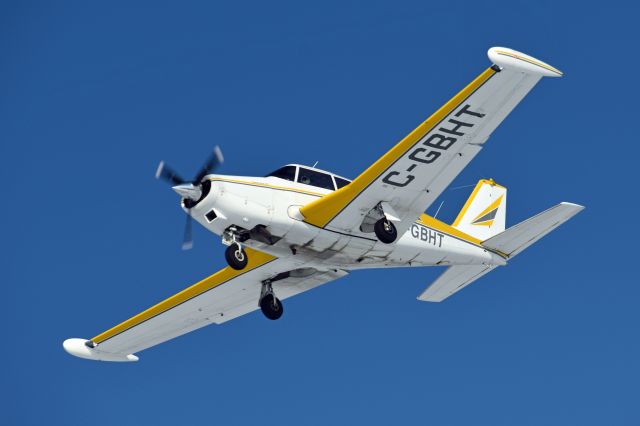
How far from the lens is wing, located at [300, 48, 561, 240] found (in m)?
20.5

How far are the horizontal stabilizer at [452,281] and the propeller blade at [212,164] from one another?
27.3 feet

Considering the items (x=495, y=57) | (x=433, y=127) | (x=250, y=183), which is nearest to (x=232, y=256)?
(x=250, y=183)

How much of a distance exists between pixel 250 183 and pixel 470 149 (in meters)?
5.01

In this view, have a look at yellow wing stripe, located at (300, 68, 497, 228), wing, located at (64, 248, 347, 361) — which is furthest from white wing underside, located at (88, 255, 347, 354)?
yellow wing stripe, located at (300, 68, 497, 228)

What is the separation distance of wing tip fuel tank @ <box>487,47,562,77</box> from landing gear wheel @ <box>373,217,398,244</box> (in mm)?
4853

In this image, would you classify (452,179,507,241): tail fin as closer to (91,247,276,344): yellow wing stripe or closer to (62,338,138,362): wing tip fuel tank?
(91,247,276,344): yellow wing stripe

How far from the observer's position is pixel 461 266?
27.0 meters

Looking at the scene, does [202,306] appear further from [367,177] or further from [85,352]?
[367,177]

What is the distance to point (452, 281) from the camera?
27.5 m

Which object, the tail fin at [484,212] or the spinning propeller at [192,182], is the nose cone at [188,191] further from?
the tail fin at [484,212]

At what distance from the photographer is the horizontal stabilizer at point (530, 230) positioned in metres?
24.6

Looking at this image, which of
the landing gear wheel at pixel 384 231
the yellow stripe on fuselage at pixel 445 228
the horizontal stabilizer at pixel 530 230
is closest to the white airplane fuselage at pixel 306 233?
the yellow stripe on fuselage at pixel 445 228

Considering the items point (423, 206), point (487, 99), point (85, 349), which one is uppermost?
point (487, 99)

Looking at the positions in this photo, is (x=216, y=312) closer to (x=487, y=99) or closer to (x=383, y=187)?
(x=383, y=187)
